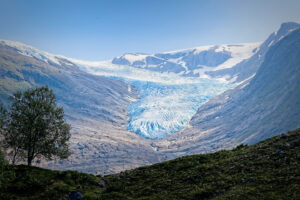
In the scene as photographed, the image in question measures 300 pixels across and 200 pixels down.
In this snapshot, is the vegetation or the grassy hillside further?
the vegetation

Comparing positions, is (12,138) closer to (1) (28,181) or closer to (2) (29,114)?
(2) (29,114)

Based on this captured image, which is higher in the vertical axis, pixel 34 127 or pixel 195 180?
pixel 34 127

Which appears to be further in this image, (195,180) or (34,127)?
(34,127)

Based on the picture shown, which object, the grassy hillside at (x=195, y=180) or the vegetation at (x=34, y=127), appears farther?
the vegetation at (x=34, y=127)

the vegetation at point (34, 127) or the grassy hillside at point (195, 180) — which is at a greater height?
the vegetation at point (34, 127)

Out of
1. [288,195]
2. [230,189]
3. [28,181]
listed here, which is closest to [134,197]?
[230,189]
